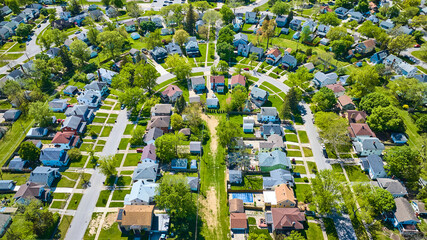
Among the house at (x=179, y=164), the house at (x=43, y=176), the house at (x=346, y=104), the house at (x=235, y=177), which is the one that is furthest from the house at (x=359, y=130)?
the house at (x=43, y=176)

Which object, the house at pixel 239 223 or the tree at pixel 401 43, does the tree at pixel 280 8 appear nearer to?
the tree at pixel 401 43

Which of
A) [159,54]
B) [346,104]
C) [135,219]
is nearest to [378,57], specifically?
[346,104]

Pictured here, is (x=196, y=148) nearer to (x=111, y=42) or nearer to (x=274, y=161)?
(x=274, y=161)

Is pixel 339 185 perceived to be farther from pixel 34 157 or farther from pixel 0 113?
pixel 0 113

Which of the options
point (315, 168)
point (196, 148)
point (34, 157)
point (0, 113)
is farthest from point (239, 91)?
point (0, 113)

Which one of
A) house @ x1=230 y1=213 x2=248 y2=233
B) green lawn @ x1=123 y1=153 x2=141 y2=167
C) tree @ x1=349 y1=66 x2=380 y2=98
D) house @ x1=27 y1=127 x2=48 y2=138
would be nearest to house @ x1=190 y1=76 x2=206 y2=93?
green lawn @ x1=123 y1=153 x2=141 y2=167

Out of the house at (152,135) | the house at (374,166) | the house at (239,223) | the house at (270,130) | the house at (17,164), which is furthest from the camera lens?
the house at (270,130)

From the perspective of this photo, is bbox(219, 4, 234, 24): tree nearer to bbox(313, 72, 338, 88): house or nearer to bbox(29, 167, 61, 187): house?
bbox(313, 72, 338, 88): house
